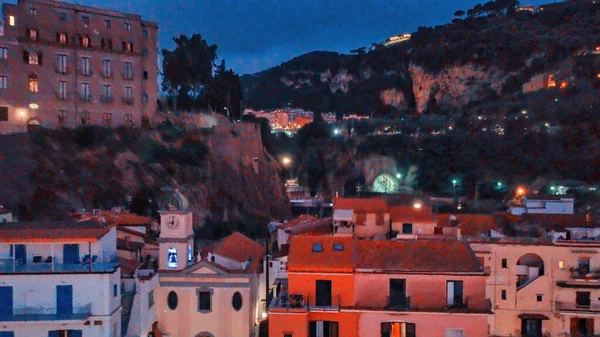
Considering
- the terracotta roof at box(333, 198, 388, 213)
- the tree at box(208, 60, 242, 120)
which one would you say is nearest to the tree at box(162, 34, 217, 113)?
the tree at box(208, 60, 242, 120)

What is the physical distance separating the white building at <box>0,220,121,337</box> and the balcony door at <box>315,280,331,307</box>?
837 centimetres

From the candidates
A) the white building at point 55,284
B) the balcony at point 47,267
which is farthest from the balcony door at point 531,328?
the balcony at point 47,267

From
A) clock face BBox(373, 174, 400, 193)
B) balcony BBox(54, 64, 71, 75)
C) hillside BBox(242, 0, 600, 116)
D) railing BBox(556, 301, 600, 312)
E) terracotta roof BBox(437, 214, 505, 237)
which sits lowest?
railing BBox(556, 301, 600, 312)

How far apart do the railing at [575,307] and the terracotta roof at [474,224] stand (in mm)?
6875

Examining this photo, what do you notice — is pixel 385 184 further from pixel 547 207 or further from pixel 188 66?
pixel 547 207

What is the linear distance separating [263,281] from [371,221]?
1095 centimetres

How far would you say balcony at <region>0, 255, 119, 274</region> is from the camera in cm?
2084

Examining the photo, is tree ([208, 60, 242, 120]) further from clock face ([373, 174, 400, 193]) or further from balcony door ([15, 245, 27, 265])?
balcony door ([15, 245, 27, 265])

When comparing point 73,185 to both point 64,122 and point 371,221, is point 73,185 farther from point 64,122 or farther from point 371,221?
point 371,221

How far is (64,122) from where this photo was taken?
5238 cm

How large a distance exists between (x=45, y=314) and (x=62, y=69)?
123ft

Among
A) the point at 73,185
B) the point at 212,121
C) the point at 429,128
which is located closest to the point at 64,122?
the point at 73,185

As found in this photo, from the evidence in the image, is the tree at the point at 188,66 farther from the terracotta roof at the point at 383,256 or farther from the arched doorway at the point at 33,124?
the terracotta roof at the point at 383,256

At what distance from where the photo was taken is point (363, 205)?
38.9 metres
